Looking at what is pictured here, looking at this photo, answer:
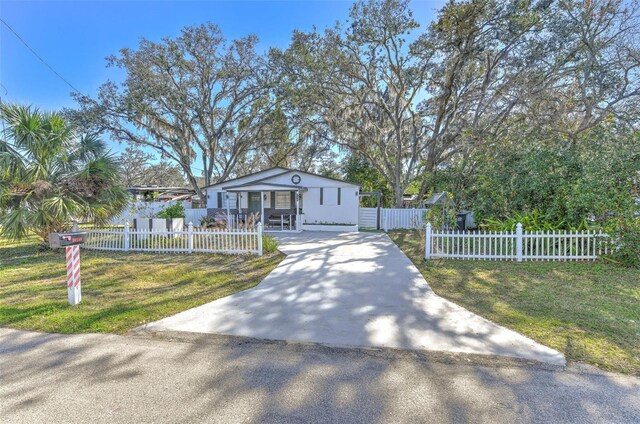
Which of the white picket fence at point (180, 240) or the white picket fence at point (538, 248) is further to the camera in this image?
the white picket fence at point (180, 240)

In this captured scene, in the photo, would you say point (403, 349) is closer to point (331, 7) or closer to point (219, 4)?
point (219, 4)

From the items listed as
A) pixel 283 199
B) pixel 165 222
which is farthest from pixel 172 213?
pixel 283 199

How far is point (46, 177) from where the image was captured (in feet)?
26.6

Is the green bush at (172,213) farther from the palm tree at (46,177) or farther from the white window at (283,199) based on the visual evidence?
the white window at (283,199)

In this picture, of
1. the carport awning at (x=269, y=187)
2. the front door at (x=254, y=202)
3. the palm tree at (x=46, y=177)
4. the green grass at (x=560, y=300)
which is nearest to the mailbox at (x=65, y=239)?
the palm tree at (x=46, y=177)

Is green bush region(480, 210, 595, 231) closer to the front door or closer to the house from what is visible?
the house

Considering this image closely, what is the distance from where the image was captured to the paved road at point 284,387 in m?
2.18

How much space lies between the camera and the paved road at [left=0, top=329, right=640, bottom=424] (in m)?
2.18

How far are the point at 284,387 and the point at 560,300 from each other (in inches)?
179

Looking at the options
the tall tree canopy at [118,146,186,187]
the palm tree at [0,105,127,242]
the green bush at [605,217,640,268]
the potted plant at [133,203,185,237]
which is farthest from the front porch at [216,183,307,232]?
the tall tree canopy at [118,146,186,187]

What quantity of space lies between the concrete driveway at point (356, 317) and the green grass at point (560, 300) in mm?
343

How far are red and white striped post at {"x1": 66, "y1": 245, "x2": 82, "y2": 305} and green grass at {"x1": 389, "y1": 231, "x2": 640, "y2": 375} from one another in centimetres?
552

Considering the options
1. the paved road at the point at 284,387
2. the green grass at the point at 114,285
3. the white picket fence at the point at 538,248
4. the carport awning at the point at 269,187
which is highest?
the carport awning at the point at 269,187

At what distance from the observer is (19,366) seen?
2.83 m
